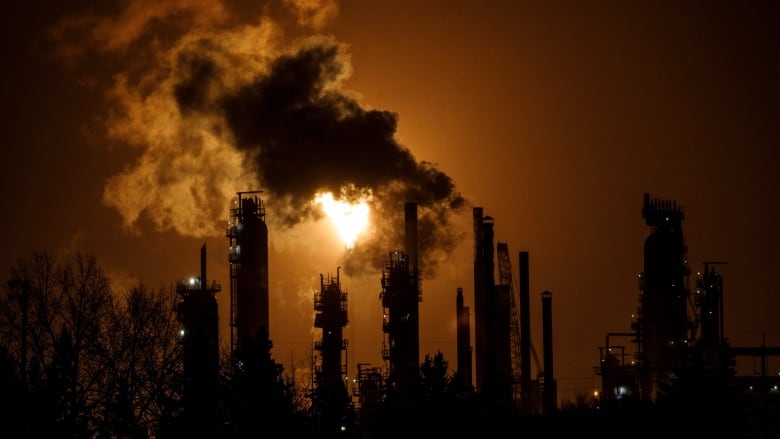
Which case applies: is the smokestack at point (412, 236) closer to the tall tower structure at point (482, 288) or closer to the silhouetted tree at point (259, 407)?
the tall tower structure at point (482, 288)

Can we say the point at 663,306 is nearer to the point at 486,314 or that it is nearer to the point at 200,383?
the point at 486,314

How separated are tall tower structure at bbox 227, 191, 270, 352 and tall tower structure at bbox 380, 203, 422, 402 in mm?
8222

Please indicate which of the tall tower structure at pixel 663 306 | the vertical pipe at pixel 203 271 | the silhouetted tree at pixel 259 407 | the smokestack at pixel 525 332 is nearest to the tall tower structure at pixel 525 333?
the smokestack at pixel 525 332

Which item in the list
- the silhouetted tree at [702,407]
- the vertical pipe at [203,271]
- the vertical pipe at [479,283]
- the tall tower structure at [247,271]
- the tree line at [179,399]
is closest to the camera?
the tree line at [179,399]

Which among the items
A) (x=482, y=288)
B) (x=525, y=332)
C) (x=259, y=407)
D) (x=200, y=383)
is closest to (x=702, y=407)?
(x=259, y=407)

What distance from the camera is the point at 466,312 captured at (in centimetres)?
8206

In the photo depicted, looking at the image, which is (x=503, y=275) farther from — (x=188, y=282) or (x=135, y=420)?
(x=135, y=420)

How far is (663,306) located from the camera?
74.6 m

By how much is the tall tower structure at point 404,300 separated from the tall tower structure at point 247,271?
8.22 metres

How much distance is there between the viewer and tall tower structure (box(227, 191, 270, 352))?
63.7 metres

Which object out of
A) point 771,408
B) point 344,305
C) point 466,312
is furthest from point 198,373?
point 771,408

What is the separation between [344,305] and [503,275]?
61.2 feet

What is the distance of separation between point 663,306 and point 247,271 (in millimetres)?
22830

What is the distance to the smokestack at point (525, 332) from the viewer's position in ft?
261
